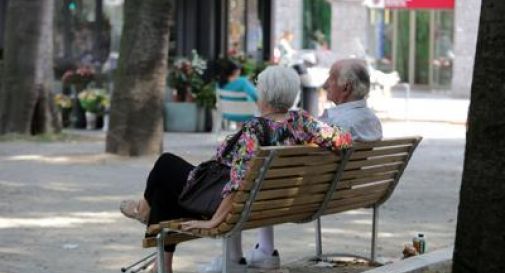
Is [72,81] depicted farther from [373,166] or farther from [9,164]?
[373,166]

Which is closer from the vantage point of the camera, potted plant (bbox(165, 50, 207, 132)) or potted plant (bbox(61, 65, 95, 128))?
potted plant (bbox(165, 50, 207, 132))

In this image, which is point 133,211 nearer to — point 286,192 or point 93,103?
point 286,192

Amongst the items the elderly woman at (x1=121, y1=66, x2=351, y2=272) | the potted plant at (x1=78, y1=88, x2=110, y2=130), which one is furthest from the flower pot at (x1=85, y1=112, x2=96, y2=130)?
the elderly woman at (x1=121, y1=66, x2=351, y2=272)

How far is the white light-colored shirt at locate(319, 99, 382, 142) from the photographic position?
6508 millimetres

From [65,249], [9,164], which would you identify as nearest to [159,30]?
[9,164]

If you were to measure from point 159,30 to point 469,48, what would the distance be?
19.8m

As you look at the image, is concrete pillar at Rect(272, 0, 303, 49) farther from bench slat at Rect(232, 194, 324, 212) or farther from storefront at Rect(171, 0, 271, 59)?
bench slat at Rect(232, 194, 324, 212)

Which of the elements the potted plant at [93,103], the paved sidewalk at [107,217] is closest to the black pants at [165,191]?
the paved sidewalk at [107,217]

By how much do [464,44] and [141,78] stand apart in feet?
66.1

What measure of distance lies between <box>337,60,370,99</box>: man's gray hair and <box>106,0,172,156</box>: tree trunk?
6.48 metres

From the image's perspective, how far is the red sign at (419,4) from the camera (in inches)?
1289

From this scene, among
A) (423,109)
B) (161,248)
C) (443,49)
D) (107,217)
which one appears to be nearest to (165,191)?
(161,248)

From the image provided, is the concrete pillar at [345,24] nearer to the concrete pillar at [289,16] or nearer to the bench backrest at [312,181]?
the concrete pillar at [289,16]

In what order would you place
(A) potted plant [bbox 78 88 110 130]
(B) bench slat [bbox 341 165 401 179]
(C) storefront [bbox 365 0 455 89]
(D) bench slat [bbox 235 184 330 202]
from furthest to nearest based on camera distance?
(C) storefront [bbox 365 0 455 89], (A) potted plant [bbox 78 88 110 130], (B) bench slat [bbox 341 165 401 179], (D) bench slat [bbox 235 184 330 202]
